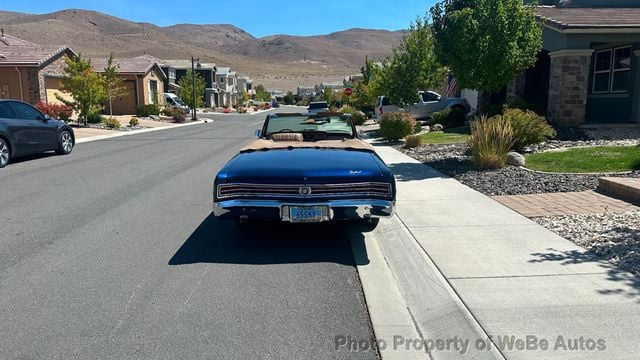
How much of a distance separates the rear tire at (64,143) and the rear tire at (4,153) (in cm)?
211

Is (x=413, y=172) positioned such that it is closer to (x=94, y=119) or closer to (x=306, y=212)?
(x=306, y=212)

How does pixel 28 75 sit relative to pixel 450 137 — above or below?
above

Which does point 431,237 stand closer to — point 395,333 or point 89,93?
point 395,333

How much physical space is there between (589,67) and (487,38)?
838 cm

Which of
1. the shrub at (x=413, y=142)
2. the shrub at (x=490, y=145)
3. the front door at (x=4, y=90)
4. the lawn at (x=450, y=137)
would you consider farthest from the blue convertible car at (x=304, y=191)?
the front door at (x=4, y=90)

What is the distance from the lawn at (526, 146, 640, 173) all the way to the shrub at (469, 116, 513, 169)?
658 millimetres

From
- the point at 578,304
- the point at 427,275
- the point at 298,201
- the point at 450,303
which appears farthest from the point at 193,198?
the point at 578,304

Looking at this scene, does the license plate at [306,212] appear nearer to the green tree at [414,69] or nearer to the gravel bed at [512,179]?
the gravel bed at [512,179]

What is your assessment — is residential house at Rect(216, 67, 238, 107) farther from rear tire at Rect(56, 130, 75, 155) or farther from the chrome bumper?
the chrome bumper

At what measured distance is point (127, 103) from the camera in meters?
45.6

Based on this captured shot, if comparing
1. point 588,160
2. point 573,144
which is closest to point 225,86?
point 573,144

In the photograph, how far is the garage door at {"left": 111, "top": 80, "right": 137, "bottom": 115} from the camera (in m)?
45.3

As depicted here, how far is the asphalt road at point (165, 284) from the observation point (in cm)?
368

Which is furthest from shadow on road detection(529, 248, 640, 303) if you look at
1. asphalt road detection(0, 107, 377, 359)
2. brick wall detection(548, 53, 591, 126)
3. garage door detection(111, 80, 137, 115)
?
garage door detection(111, 80, 137, 115)
